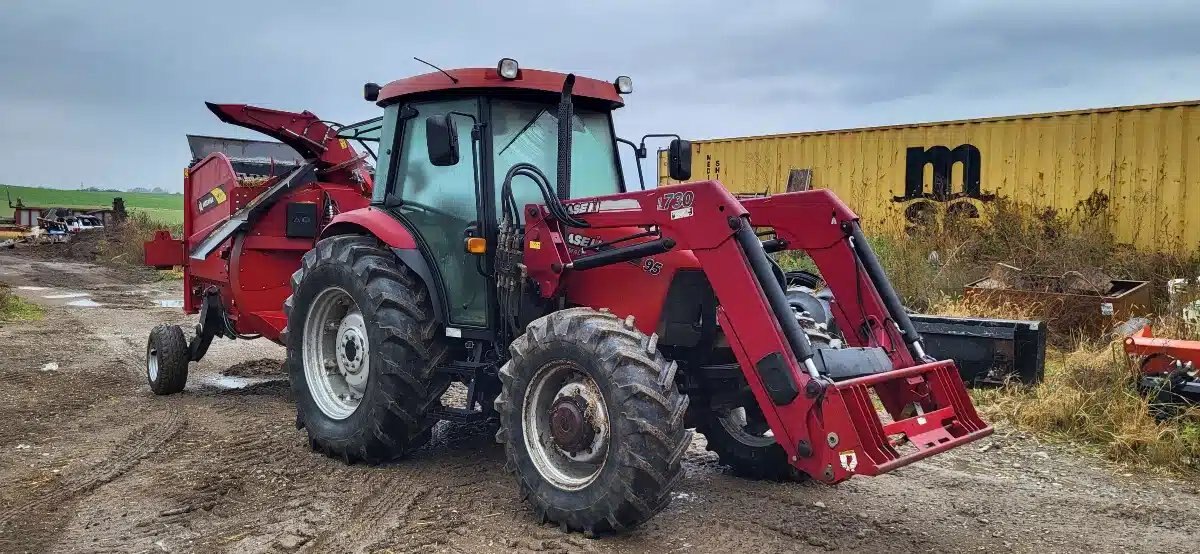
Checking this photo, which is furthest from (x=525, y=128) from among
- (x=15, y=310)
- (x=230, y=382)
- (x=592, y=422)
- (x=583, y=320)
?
(x=15, y=310)

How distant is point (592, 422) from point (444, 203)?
1920 mm

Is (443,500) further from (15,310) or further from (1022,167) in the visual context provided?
(15,310)

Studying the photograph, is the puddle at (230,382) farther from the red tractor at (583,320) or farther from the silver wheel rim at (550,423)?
the silver wheel rim at (550,423)

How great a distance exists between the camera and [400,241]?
5711mm

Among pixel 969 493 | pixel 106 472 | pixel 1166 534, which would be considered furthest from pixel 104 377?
pixel 1166 534

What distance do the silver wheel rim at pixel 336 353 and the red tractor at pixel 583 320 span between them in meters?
0.01

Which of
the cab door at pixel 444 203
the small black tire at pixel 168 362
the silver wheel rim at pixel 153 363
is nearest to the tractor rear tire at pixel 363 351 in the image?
the cab door at pixel 444 203

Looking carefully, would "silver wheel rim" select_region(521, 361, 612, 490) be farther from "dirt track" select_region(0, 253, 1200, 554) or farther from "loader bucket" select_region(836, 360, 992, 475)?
"loader bucket" select_region(836, 360, 992, 475)

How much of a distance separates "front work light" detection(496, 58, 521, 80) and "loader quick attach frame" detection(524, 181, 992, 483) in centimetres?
70

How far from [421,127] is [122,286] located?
16514 millimetres

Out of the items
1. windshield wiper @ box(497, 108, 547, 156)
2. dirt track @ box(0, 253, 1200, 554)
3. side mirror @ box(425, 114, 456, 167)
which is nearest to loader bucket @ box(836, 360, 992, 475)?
dirt track @ box(0, 253, 1200, 554)

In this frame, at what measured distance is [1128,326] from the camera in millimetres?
8711

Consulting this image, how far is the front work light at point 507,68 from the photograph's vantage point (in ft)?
16.7

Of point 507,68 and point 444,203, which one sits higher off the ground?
point 507,68
